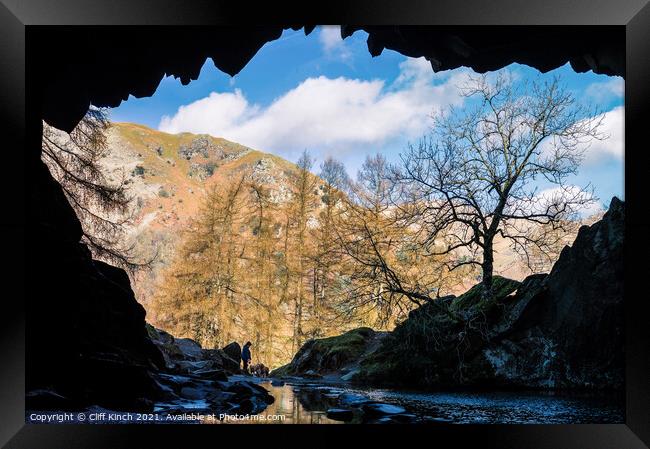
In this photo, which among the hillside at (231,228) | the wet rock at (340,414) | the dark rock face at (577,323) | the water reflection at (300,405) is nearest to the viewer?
the water reflection at (300,405)

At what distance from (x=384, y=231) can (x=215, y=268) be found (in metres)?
5.13

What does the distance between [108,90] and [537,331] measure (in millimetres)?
7568

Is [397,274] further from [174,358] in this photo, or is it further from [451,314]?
[174,358]

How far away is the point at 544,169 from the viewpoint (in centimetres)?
775

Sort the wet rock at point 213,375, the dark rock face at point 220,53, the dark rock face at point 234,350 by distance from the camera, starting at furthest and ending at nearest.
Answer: the dark rock face at point 234,350 → the wet rock at point 213,375 → the dark rock face at point 220,53

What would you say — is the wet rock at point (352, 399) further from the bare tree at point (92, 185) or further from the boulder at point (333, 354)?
the bare tree at point (92, 185)

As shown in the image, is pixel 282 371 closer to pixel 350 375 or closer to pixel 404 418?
pixel 350 375

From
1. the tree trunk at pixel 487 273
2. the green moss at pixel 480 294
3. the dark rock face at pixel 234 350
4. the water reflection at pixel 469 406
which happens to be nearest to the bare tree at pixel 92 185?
Answer: the water reflection at pixel 469 406

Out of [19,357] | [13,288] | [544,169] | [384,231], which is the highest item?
[544,169]

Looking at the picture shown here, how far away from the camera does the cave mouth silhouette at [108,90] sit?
5984mm

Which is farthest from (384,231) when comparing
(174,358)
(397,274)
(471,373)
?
(174,358)

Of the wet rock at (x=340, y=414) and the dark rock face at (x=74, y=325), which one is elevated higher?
the dark rock face at (x=74, y=325)
